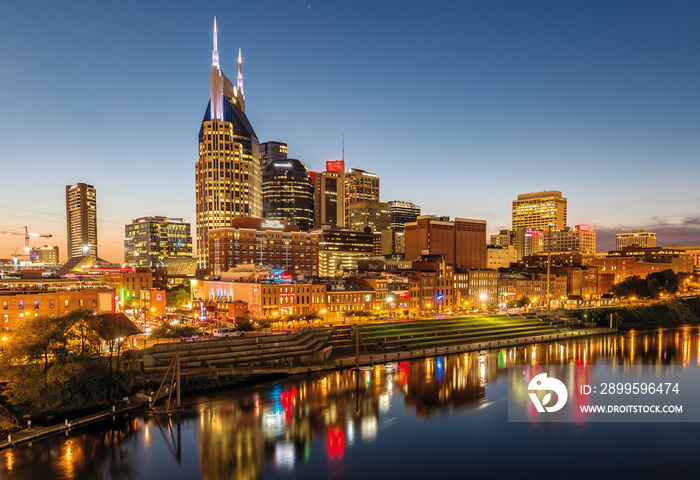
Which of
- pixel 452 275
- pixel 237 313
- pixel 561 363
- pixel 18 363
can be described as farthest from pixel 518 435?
pixel 452 275

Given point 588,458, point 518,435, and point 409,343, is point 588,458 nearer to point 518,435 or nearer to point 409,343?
point 518,435

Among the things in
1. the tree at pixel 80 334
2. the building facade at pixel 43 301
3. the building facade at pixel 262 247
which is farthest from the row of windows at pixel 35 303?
the building facade at pixel 262 247

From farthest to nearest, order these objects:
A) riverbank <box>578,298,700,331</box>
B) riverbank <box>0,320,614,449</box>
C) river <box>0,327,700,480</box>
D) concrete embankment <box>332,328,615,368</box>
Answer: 1. riverbank <box>578,298,700,331</box>
2. concrete embankment <box>332,328,615,368</box>
3. riverbank <box>0,320,614,449</box>
4. river <box>0,327,700,480</box>

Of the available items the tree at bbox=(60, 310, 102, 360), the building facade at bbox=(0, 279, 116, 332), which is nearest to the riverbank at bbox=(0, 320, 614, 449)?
the tree at bbox=(60, 310, 102, 360)

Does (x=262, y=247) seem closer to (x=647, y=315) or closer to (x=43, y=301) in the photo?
(x=43, y=301)

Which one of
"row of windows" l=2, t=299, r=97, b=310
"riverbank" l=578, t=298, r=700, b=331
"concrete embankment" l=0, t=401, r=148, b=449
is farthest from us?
"riverbank" l=578, t=298, r=700, b=331

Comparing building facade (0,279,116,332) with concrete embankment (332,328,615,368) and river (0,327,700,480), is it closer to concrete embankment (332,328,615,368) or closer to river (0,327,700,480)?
river (0,327,700,480)

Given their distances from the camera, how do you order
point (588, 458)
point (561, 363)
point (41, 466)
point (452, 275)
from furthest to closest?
point (452, 275) → point (561, 363) → point (588, 458) → point (41, 466)

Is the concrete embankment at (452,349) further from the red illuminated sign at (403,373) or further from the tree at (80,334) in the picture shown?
the tree at (80,334)

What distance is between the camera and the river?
121ft

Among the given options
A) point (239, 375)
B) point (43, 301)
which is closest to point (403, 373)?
point (239, 375)

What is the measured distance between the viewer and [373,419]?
47.9 m

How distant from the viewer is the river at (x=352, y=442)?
37.0 meters

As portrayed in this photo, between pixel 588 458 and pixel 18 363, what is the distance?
165 ft
